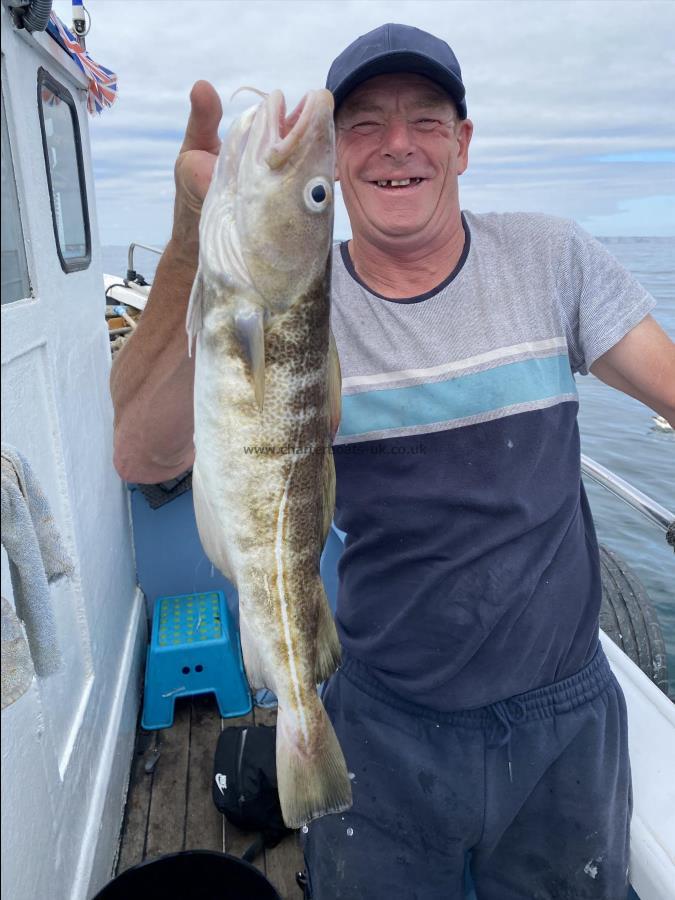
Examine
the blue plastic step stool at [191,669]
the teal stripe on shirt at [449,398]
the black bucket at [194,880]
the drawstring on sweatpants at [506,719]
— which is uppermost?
the teal stripe on shirt at [449,398]

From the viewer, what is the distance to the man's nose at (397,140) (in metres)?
2.29

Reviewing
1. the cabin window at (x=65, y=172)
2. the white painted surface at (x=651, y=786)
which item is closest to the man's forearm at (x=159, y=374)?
the cabin window at (x=65, y=172)

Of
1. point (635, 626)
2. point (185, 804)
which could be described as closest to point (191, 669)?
point (185, 804)

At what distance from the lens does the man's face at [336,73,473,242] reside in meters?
2.30

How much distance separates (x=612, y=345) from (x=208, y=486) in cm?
141

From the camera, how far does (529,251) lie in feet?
7.89

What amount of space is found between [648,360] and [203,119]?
160cm

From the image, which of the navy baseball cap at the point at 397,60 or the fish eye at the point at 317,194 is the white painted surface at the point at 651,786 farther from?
the navy baseball cap at the point at 397,60

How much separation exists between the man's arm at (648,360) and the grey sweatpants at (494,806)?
0.97m

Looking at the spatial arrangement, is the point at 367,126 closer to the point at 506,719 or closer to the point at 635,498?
the point at 506,719

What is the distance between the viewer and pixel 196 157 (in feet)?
5.04

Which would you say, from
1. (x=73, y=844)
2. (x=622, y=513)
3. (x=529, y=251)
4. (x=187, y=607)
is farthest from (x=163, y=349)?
(x=622, y=513)

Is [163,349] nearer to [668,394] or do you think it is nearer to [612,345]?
[612,345]

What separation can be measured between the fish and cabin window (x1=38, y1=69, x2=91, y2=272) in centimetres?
195
